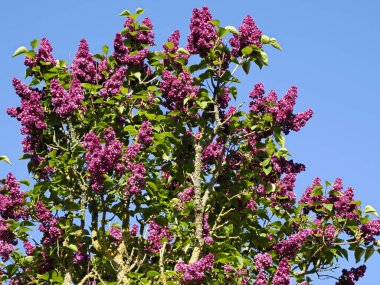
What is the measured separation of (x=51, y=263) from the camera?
12.9 m

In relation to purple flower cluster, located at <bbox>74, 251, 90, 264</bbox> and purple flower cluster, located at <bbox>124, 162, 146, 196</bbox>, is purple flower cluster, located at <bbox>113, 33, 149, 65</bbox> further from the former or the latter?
purple flower cluster, located at <bbox>74, 251, 90, 264</bbox>

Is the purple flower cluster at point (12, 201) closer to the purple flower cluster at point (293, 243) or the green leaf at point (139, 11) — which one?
the green leaf at point (139, 11)

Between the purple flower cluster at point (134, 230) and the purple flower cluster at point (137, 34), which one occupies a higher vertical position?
the purple flower cluster at point (137, 34)

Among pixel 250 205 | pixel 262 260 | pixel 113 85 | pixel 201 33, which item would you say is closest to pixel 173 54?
pixel 113 85

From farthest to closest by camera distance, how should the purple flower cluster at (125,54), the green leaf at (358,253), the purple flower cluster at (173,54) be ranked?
the purple flower cluster at (125,54)
the purple flower cluster at (173,54)
the green leaf at (358,253)

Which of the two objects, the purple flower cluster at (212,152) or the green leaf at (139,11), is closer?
the purple flower cluster at (212,152)

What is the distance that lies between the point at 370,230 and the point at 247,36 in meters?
3.69

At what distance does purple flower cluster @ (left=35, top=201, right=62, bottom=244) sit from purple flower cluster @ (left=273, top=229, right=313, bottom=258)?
3.52 metres

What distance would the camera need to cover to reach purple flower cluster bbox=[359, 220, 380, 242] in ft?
41.4

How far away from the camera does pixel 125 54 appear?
1388cm

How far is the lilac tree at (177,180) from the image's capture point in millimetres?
12211

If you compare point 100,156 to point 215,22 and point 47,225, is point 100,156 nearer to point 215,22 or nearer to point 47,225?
point 47,225

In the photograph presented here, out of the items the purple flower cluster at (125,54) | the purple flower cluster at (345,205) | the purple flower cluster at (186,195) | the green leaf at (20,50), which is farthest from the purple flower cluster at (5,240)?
the purple flower cluster at (345,205)

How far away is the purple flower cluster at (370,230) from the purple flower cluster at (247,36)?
3.36 m
